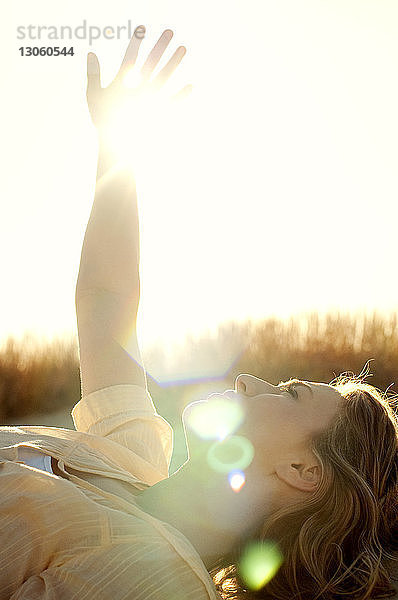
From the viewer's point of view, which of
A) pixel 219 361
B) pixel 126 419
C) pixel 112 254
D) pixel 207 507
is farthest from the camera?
pixel 219 361

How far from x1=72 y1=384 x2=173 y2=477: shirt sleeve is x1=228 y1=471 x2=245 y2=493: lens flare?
41 cm

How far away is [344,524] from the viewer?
5.38 ft

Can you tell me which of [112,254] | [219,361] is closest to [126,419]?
[112,254]

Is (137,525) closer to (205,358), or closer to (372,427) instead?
(372,427)

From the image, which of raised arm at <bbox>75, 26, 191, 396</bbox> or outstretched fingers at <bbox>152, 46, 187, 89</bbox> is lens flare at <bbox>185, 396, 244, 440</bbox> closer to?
raised arm at <bbox>75, 26, 191, 396</bbox>

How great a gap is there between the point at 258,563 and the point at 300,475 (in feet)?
0.82

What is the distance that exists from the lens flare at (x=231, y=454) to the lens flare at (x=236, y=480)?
0.01 meters

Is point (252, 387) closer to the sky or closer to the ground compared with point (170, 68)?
closer to the ground

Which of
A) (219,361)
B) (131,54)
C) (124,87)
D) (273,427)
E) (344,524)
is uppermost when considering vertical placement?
(131,54)

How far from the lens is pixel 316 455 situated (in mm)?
1670

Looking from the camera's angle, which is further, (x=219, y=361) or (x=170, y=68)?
(x=219, y=361)

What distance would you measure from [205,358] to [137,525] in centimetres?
350

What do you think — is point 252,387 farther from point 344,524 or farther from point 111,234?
point 111,234

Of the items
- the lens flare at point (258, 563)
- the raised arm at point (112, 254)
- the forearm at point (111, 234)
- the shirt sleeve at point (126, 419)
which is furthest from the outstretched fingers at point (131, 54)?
the lens flare at point (258, 563)
